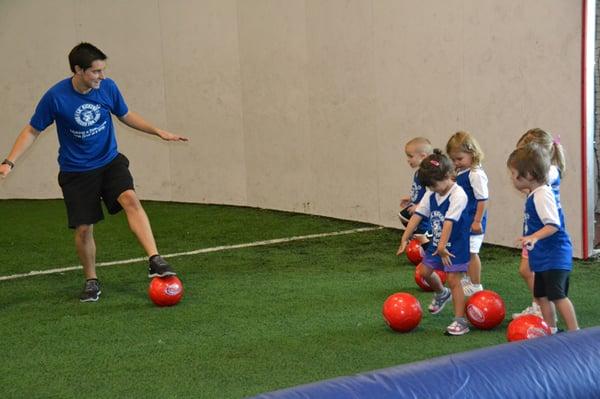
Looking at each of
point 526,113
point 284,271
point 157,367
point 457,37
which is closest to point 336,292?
point 284,271

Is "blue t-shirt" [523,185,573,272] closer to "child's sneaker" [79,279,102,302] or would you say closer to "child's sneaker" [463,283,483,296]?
"child's sneaker" [463,283,483,296]

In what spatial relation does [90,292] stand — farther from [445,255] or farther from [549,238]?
[549,238]

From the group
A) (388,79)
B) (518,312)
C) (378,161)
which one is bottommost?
(518,312)

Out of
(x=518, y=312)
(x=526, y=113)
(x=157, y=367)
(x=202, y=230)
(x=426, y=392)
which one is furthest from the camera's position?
(x=202, y=230)

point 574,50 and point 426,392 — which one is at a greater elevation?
point 574,50

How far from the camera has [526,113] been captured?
7.76 m

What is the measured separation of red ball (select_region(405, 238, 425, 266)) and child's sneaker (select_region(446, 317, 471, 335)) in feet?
6.73

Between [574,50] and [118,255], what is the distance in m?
4.68

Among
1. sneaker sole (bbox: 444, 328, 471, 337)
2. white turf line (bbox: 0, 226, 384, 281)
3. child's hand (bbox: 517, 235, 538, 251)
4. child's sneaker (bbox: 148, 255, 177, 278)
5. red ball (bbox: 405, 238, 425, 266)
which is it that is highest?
child's hand (bbox: 517, 235, 538, 251)

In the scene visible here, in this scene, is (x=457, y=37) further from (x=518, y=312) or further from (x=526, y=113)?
(x=518, y=312)

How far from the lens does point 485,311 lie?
5312 millimetres

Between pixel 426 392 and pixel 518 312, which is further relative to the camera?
pixel 518 312

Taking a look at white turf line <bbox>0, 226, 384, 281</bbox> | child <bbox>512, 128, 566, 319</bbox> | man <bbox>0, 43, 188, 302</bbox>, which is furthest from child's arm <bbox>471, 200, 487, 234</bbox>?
white turf line <bbox>0, 226, 384, 281</bbox>

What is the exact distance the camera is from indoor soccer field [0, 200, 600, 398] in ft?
15.6
